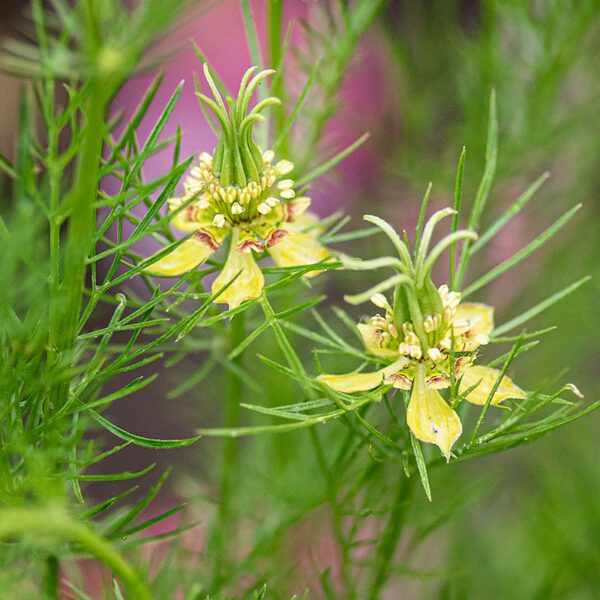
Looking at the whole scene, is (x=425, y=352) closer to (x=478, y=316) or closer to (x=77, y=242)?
(x=478, y=316)

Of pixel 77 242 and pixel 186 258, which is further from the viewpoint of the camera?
pixel 186 258

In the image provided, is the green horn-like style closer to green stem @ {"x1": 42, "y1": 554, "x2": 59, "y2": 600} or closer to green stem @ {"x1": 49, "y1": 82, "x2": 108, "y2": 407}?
green stem @ {"x1": 49, "y1": 82, "x2": 108, "y2": 407}

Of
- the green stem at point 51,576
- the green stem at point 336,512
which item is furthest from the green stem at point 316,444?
the green stem at point 51,576

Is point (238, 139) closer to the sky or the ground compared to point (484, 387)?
closer to the sky

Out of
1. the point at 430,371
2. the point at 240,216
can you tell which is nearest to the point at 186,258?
the point at 240,216

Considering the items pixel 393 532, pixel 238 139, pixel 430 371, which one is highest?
pixel 238 139

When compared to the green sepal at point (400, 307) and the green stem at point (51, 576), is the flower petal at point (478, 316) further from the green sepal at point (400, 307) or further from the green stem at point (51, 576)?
the green stem at point (51, 576)

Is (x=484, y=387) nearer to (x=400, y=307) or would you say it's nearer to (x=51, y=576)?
(x=400, y=307)
